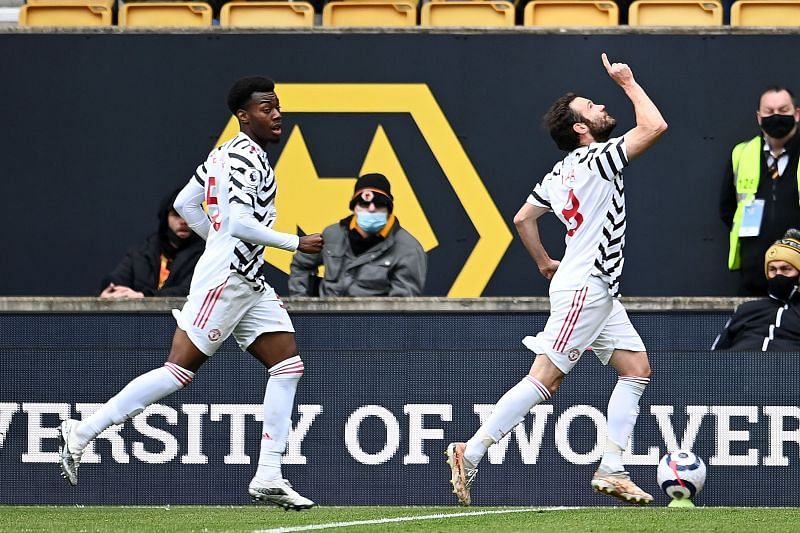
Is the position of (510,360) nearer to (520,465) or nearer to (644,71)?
(520,465)

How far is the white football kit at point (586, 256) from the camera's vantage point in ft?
24.2

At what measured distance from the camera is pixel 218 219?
293 inches

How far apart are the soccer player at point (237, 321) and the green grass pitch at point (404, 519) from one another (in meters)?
0.27

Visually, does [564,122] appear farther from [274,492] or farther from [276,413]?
[274,492]

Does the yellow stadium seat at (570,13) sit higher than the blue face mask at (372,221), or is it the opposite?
the yellow stadium seat at (570,13)

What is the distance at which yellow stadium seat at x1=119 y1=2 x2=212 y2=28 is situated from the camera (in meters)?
12.0

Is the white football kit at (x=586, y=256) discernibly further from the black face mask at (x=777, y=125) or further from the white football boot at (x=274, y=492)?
the black face mask at (x=777, y=125)

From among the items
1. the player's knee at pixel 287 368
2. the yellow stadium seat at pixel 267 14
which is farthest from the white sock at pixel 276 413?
the yellow stadium seat at pixel 267 14

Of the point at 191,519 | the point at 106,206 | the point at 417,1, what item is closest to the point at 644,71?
the point at 417,1

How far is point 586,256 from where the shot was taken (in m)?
7.43

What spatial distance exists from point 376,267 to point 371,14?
8.62ft

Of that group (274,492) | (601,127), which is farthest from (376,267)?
(274,492)

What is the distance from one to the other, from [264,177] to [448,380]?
1919 millimetres

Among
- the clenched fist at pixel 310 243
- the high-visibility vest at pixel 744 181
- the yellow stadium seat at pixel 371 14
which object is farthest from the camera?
the yellow stadium seat at pixel 371 14
